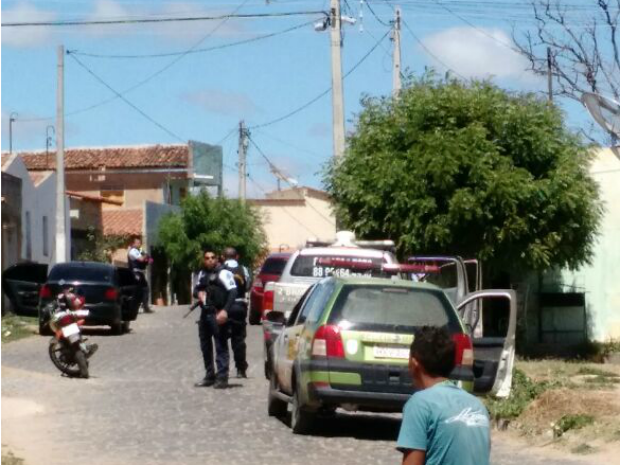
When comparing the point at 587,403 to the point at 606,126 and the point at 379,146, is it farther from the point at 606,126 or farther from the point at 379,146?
the point at 379,146

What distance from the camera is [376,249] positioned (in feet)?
80.9

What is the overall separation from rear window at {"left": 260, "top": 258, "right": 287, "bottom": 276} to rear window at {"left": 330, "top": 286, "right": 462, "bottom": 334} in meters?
18.7

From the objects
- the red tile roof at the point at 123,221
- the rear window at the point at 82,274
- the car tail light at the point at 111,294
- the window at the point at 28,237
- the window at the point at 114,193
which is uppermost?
the window at the point at 114,193

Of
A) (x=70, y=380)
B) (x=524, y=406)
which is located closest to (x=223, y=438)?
(x=524, y=406)

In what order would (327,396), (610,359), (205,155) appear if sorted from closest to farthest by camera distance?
(327,396)
(610,359)
(205,155)

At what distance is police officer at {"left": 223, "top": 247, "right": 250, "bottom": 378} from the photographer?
65.6ft

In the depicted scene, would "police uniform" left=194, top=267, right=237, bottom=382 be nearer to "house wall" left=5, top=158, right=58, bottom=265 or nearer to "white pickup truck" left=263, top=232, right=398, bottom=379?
"white pickup truck" left=263, top=232, right=398, bottom=379

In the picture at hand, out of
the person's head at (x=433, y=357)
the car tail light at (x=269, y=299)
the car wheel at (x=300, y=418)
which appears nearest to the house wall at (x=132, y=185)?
the car tail light at (x=269, y=299)

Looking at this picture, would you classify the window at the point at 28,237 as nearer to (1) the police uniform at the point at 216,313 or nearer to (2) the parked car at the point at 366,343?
(1) the police uniform at the point at 216,313

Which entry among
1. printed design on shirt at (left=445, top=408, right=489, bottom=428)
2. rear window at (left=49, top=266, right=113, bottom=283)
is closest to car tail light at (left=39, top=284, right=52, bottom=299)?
rear window at (left=49, top=266, right=113, bottom=283)

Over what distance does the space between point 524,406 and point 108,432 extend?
15.2ft

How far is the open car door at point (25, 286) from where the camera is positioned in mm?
29734

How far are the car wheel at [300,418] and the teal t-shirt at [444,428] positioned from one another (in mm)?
8457

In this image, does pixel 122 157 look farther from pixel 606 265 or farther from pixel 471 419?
pixel 471 419
